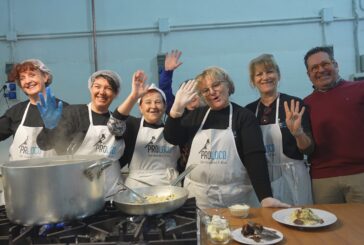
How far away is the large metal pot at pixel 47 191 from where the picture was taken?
2.61 feet

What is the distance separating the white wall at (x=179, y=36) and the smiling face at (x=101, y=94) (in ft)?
3.67

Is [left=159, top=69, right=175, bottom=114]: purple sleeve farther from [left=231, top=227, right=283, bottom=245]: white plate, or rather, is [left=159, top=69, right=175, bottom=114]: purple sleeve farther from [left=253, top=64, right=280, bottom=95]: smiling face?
[left=231, top=227, right=283, bottom=245]: white plate

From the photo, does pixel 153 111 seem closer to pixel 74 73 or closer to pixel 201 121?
A: pixel 201 121

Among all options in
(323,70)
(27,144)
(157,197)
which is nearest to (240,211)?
(157,197)

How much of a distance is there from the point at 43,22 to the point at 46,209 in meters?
2.28

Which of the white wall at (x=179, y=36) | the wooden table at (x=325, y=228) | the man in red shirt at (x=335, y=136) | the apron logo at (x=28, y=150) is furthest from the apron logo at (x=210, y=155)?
the white wall at (x=179, y=36)

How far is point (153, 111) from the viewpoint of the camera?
1.55 m

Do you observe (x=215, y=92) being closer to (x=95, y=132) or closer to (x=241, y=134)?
(x=241, y=134)

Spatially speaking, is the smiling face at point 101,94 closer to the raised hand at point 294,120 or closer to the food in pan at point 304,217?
the raised hand at point 294,120

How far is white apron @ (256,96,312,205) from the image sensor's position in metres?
1.53

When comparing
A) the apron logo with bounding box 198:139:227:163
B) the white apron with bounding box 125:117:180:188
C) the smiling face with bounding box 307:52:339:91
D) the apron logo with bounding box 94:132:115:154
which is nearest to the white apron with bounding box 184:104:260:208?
the apron logo with bounding box 198:139:227:163

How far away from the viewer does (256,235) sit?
88cm

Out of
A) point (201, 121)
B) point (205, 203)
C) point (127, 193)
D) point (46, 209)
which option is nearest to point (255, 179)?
point (205, 203)

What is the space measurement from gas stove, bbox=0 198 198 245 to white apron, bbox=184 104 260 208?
46 cm
